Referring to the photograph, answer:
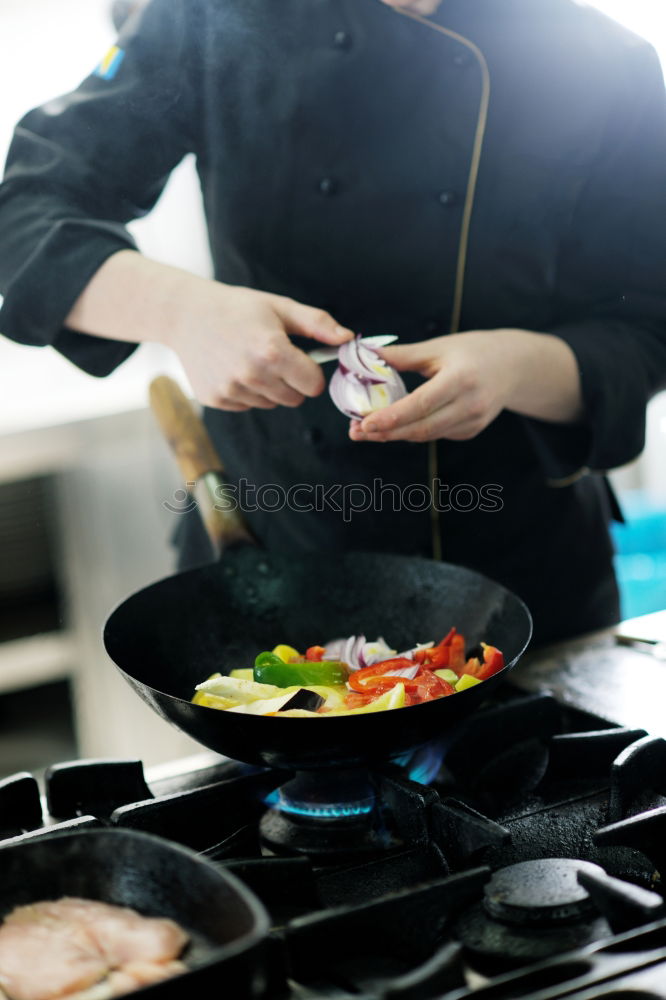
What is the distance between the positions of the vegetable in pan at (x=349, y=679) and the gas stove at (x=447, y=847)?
Answer: 53 millimetres

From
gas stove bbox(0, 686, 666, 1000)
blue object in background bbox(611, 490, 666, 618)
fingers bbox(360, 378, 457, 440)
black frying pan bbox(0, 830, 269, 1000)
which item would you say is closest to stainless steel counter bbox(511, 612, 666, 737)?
gas stove bbox(0, 686, 666, 1000)

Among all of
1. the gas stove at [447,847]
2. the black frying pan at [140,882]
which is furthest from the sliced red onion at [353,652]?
the black frying pan at [140,882]

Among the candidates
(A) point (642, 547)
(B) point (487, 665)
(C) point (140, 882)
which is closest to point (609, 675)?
(B) point (487, 665)

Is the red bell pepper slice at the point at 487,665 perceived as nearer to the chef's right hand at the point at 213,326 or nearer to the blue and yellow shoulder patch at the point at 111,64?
the chef's right hand at the point at 213,326

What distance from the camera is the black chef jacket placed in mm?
961

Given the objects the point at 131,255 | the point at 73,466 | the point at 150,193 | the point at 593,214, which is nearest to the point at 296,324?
the point at 131,255

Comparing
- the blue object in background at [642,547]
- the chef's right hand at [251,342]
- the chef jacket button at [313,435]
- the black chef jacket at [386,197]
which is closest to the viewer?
the chef's right hand at [251,342]

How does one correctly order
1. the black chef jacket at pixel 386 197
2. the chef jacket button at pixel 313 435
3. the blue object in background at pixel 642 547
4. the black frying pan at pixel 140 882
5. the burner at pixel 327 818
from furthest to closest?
the blue object in background at pixel 642 547, the chef jacket button at pixel 313 435, the black chef jacket at pixel 386 197, the burner at pixel 327 818, the black frying pan at pixel 140 882

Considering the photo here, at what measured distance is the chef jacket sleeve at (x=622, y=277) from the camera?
1021 mm

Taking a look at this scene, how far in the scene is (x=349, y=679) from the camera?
823 millimetres

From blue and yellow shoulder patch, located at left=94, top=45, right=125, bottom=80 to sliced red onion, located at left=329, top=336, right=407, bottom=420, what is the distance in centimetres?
39

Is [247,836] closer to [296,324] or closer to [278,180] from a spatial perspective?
[296,324]

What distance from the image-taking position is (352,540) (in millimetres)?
1146

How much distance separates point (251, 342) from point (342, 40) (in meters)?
0.36
